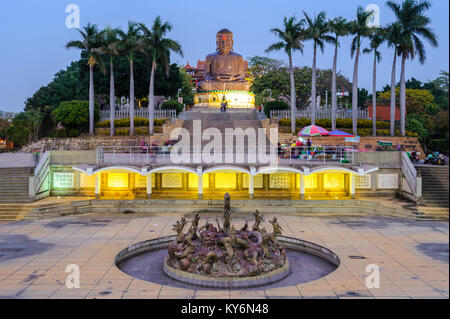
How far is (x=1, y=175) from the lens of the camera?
26.5m

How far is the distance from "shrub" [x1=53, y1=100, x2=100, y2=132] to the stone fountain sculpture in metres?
28.5

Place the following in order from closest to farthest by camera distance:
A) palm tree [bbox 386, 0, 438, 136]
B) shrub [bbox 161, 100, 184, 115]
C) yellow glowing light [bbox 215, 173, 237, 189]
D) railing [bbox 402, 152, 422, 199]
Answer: railing [bbox 402, 152, 422, 199], yellow glowing light [bbox 215, 173, 237, 189], palm tree [bbox 386, 0, 438, 136], shrub [bbox 161, 100, 184, 115]

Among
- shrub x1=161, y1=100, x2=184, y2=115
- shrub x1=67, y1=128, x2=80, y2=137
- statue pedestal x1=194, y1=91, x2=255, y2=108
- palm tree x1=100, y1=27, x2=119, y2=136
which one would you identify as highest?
palm tree x1=100, y1=27, x2=119, y2=136

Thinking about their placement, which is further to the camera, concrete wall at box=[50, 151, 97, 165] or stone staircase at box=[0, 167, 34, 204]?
concrete wall at box=[50, 151, 97, 165]

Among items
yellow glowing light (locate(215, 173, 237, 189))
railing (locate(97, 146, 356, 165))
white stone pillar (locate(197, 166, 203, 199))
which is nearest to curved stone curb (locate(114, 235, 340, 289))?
white stone pillar (locate(197, 166, 203, 199))

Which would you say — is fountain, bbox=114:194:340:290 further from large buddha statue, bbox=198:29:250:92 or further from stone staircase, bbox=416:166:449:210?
large buddha statue, bbox=198:29:250:92

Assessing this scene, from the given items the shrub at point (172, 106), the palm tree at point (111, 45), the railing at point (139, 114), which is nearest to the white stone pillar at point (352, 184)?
the railing at point (139, 114)

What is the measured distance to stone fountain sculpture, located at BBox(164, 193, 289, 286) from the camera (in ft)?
40.4

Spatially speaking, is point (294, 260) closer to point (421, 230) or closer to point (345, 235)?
point (345, 235)

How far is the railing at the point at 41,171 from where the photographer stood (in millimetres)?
24844

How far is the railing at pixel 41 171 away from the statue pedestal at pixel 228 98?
107 ft

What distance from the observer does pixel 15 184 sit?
1005 inches

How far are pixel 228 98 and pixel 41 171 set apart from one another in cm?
3525
